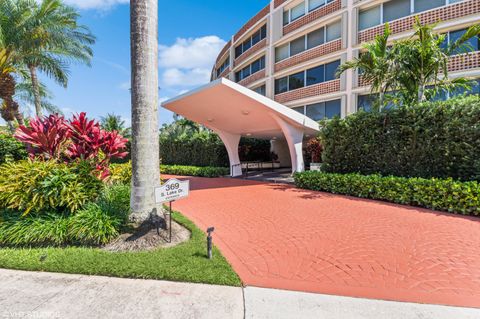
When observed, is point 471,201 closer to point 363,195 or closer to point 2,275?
point 363,195

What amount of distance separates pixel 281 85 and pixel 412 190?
15.8 meters

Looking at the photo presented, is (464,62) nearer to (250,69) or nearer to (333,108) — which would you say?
(333,108)

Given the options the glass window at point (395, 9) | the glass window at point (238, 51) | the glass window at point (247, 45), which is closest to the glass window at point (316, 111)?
the glass window at point (395, 9)

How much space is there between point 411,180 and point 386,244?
4.18m

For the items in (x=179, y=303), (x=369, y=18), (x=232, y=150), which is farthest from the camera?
(x=232, y=150)

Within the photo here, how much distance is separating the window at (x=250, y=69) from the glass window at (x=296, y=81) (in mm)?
4280

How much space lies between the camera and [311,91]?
1877 cm

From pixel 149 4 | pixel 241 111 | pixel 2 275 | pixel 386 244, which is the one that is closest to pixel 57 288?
pixel 2 275

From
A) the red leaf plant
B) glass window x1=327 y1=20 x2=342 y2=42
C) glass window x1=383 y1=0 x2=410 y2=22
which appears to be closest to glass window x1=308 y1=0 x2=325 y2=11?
glass window x1=327 y1=20 x2=342 y2=42

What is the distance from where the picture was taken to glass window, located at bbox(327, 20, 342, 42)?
1766 cm

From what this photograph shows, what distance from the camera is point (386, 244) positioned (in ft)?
15.9

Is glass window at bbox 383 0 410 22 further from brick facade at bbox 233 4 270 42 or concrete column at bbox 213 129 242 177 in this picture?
concrete column at bbox 213 129 242 177

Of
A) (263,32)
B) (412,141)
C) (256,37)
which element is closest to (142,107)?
(412,141)

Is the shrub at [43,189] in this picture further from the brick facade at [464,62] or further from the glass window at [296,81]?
the glass window at [296,81]
